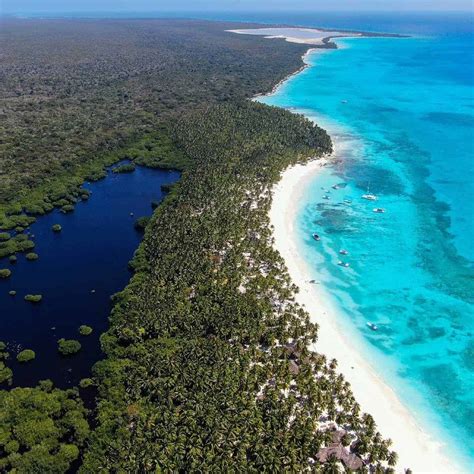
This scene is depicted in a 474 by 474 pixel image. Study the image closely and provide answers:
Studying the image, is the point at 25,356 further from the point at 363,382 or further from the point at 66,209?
the point at 66,209

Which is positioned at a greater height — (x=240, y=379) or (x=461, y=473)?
(x=240, y=379)

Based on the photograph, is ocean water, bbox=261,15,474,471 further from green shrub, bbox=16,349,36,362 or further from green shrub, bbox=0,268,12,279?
green shrub, bbox=0,268,12,279

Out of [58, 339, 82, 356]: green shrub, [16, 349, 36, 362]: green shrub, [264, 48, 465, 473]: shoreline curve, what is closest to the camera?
[264, 48, 465, 473]: shoreline curve

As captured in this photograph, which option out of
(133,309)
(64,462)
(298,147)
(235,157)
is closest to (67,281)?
(133,309)

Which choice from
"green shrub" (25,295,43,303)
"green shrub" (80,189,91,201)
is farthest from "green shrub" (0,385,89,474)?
"green shrub" (80,189,91,201)

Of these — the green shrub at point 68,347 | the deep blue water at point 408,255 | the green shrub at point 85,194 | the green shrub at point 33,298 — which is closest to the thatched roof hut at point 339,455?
the deep blue water at point 408,255

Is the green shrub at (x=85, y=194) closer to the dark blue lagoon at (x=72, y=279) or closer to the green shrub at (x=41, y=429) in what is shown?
the dark blue lagoon at (x=72, y=279)

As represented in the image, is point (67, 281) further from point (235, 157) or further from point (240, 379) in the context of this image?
point (235, 157)
